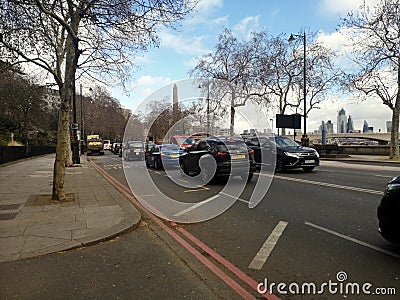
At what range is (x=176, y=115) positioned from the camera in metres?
32.8

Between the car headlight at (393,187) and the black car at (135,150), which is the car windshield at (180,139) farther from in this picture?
the car headlight at (393,187)

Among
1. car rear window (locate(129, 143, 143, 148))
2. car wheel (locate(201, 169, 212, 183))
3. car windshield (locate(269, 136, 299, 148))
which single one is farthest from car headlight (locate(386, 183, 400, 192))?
car rear window (locate(129, 143, 143, 148))

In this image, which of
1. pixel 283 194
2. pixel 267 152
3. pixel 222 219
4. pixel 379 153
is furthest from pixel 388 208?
pixel 379 153

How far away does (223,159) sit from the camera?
1131cm

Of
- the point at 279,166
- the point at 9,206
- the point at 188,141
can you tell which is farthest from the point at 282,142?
the point at 9,206

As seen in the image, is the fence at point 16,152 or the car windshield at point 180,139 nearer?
the fence at point 16,152

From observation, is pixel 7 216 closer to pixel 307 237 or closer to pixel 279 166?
pixel 307 237

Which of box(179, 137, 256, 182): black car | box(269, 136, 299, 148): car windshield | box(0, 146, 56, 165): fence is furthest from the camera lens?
box(0, 146, 56, 165): fence

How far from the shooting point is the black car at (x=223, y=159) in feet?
37.1

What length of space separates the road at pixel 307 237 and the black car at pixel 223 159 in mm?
2192

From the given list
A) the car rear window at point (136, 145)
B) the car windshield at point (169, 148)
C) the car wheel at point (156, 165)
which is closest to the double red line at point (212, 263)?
the car windshield at point (169, 148)

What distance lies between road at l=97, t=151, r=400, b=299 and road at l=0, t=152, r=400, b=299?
15 millimetres

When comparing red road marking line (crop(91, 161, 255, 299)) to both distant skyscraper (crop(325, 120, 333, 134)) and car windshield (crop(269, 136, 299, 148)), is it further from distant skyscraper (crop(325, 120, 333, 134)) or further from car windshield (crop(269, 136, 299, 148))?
distant skyscraper (crop(325, 120, 333, 134))

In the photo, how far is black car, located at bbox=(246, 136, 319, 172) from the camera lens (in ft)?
46.0
